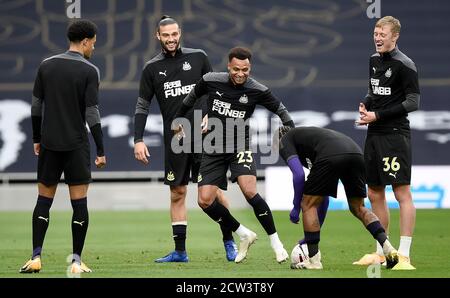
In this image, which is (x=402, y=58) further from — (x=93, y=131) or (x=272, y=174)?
(x=272, y=174)

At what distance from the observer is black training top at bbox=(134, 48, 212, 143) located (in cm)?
1116

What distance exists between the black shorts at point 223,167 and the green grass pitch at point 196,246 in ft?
2.55

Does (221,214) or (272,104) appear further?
(221,214)

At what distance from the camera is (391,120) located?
10312 millimetres

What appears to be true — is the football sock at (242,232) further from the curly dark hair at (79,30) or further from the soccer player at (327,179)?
the curly dark hair at (79,30)

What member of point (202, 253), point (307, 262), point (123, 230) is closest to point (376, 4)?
point (123, 230)

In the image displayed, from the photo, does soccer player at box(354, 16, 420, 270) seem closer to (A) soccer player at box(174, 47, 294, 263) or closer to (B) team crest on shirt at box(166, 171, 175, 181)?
(A) soccer player at box(174, 47, 294, 263)

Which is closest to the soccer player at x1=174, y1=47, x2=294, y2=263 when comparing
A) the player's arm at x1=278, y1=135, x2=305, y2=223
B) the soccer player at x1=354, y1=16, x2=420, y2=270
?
the player's arm at x1=278, y1=135, x2=305, y2=223

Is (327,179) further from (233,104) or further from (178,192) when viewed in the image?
(178,192)

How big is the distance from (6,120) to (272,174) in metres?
6.08

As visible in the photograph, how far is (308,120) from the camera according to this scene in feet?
73.9

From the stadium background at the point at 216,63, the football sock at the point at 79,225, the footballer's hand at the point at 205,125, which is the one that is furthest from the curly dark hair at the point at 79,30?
the stadium background at the point at 216,63

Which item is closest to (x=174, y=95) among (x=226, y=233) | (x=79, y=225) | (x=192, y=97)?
(x=192, y=97)

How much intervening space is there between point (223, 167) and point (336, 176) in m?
1.26
